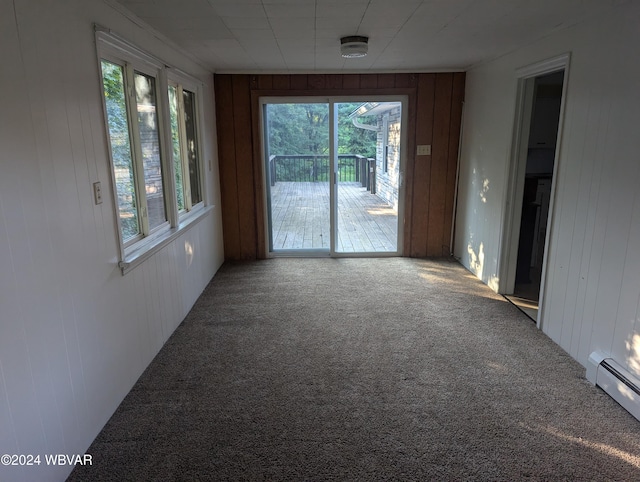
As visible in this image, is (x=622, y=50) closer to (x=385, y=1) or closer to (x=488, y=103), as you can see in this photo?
(x=385, y=1)

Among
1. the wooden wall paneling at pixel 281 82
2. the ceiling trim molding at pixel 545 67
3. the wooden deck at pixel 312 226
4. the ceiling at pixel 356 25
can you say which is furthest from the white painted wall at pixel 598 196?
the wooden deck at pixel 312 226

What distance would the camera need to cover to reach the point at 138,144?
2771 mm

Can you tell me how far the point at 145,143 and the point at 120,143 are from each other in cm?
39

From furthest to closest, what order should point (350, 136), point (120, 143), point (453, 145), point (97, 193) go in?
point (350, 136), point (453, 145), point (120, 143), point (97, 193)

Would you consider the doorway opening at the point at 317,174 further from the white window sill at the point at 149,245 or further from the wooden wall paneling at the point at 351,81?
the white window sill at the point at 149,245

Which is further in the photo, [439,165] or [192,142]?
[439,165]

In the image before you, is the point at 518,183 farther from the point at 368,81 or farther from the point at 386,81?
A: the point at 368,81

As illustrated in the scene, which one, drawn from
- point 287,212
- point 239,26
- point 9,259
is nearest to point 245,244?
point 287,212

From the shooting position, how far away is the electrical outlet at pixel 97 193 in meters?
2.15

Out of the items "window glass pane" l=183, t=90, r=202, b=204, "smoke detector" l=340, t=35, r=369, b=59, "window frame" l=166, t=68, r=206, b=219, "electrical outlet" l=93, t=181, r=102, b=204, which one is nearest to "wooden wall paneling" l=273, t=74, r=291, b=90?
"window frame" l=166, t=68, r=206, b=219

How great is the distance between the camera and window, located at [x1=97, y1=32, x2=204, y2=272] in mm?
2473

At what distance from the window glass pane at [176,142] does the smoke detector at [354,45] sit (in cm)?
148

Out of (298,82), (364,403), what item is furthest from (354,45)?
(364,403)

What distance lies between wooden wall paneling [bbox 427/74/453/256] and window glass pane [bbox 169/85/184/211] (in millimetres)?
2933
